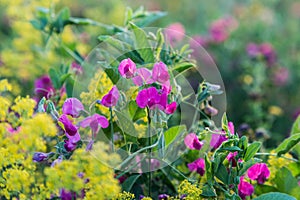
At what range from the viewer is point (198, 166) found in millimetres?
1478

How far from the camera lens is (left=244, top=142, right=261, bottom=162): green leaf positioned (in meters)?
1.30

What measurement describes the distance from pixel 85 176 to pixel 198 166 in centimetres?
38

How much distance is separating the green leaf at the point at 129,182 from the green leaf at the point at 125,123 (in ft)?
0.34

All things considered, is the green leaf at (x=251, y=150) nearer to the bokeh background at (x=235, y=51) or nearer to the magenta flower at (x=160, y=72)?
the magenta flower at (x=160, y=72)

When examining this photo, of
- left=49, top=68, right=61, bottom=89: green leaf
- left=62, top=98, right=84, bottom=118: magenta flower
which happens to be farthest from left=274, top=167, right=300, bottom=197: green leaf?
left=49, top=68, right=61, bottom=89: green leaf

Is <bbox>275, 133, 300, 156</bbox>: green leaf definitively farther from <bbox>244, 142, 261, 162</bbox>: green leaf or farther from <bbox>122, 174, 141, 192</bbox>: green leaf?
<bbox>122, 174, 141, 192</bbox>: green leaf

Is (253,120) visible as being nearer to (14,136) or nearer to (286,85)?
(286,85)

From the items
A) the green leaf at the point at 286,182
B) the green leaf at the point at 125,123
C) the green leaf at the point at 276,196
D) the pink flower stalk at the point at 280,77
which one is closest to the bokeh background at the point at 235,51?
the pink flower stalk at the point at 280,77

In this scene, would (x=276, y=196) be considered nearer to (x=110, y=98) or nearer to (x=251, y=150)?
(x=251, y=150)

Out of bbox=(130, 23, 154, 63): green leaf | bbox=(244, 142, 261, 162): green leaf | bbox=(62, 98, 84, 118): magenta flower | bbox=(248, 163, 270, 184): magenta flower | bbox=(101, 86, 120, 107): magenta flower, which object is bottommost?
bbox=(248, 163, 270, 184): magenta flower

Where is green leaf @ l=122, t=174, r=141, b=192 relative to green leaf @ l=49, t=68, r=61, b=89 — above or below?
below

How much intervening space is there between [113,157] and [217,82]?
0.59 meters

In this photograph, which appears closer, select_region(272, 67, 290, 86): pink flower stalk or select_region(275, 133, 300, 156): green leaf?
select_region(275, 133, 300, 156): green leaf

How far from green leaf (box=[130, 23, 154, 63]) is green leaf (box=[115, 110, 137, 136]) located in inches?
7.0
